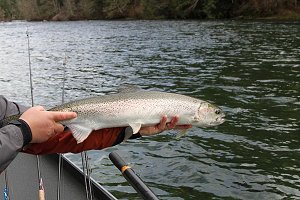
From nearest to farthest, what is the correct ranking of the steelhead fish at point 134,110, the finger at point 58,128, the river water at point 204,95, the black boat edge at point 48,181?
the finger at point 58,128
the steelhead fish at point 134,110
the black boat edge at point 48,181
the river water at point 204,95

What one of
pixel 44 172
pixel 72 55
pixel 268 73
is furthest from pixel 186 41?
pixel 44 172

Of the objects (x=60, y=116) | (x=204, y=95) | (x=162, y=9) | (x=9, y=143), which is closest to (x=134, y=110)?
(x=60, y=116)

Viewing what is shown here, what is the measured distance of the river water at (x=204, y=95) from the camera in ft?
21.9

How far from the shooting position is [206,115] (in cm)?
310

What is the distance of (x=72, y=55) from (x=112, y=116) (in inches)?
845

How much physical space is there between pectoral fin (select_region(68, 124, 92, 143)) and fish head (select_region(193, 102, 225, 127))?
2.67 feet

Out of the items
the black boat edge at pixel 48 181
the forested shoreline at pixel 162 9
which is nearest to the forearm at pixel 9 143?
the black boat edge at pixel 48 181

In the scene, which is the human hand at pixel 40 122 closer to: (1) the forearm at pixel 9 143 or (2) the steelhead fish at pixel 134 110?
(1) the forearm at pixel 9 143

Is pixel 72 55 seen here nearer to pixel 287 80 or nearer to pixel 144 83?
pixel 144 83

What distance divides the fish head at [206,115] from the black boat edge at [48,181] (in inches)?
56.0

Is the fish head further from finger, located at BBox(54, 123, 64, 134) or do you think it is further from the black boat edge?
the black boat edge

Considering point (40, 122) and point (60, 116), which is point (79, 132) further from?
point (40, 122)

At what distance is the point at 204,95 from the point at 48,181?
8.02 meters

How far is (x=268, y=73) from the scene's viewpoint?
1490 cm
